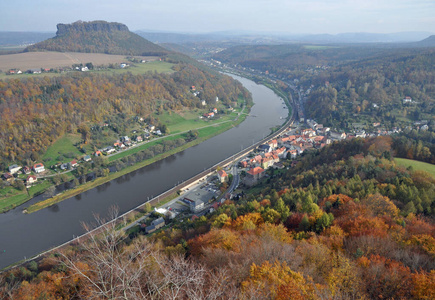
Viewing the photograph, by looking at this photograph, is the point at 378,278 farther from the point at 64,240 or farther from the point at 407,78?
the point at 407,78

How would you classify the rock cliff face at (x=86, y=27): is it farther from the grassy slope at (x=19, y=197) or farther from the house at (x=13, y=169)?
the grassy slope at (x=19, y=197)

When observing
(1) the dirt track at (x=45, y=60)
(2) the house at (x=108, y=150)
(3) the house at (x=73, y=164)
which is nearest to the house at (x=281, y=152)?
(2) the house at (x=108, y=150)

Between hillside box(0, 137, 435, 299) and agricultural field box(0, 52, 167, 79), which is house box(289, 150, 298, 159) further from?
agricultural field box(0, 52, 167, 79)

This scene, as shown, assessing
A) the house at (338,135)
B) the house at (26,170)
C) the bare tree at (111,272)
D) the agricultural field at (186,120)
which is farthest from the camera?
the agricultural field at (186,120)

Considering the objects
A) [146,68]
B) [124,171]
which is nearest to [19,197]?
[124,171]

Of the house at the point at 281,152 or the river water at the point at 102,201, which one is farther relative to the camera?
the house at the point at 281,152

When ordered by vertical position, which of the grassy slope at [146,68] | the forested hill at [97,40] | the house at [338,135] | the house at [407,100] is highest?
the forested hill at [97,40]

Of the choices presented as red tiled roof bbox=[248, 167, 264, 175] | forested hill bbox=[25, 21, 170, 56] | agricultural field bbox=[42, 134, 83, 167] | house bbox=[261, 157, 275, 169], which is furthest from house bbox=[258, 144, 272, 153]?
forested hill bbox=[25, 21, 170, 56]

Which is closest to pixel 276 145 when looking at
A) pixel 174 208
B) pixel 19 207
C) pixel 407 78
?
pixel 174 208
